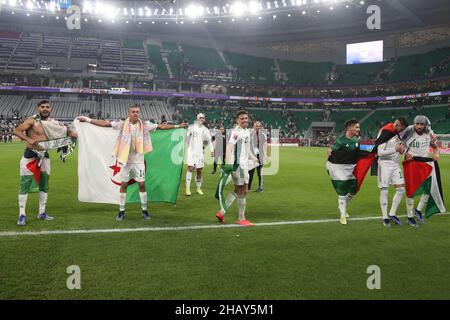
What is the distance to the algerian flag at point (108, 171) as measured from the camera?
8211mm

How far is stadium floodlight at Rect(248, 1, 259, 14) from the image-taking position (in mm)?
52531

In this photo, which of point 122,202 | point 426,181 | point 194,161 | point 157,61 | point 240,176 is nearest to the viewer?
point 240,176

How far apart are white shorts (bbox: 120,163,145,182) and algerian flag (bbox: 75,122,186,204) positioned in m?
1.11

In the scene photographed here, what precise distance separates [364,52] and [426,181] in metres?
61.2

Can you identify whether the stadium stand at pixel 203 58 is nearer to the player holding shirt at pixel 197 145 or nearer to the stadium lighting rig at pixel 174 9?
the stadium lighting rig at pixel 174 9

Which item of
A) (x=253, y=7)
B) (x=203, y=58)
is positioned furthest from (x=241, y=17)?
(x=203, y=58)

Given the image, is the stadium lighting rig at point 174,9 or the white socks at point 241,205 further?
the stadium lighting rig at point 174,9

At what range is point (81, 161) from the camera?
823cm

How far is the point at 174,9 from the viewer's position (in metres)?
57.7

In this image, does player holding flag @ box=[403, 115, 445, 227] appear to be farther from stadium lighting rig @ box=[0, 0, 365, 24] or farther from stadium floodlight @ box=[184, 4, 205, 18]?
stadium floodlight @ box=[184, 4, 205, 18]

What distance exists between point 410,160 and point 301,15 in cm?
5207

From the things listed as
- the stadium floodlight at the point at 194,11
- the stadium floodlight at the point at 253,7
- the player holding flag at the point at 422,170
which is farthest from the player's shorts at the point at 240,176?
the stadium floodlight at the point at 194,11

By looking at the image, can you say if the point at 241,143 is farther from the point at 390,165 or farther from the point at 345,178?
the point at 390,165

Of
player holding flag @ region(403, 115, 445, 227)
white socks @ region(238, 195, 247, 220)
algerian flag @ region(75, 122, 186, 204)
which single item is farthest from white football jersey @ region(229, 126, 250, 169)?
player holding flag @ region(403, 115, 445, 227)
